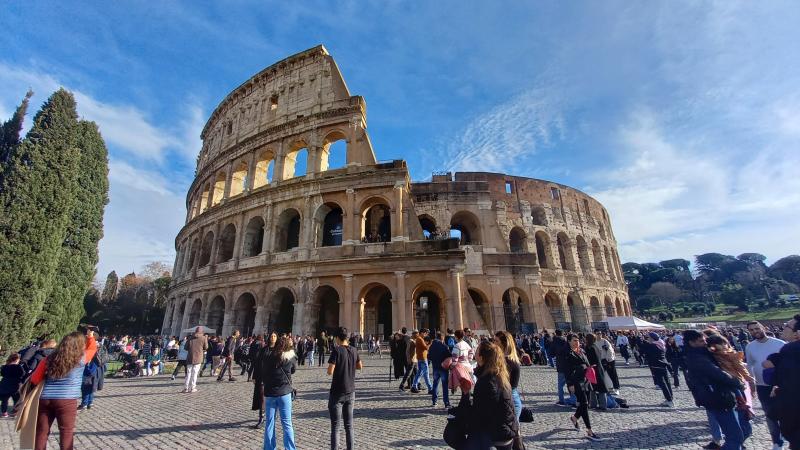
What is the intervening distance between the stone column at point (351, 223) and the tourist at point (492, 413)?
15.0 metres

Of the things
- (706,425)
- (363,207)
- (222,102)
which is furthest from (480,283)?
(222,102)

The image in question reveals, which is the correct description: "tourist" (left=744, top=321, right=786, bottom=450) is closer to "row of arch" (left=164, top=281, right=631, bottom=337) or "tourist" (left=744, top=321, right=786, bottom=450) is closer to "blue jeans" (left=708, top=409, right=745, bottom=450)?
"blue jeans" (left=708, top=409, right=745, bottom=450)

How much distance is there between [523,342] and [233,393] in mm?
12574

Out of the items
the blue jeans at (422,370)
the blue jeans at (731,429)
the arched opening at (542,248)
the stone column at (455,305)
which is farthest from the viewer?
the arched opening at (542,248)

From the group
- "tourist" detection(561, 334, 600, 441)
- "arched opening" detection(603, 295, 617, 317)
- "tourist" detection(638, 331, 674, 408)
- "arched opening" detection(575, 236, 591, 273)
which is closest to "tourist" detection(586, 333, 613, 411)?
"tourist" detection(638, 331, 674, 408)

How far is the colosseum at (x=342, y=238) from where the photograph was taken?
55.2ft

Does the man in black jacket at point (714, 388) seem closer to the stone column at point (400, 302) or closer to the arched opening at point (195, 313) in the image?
the stone column at point (400, 302)

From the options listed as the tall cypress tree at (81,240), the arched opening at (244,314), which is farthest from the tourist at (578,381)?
the arched opening at (244,314)

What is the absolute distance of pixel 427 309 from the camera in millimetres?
20906

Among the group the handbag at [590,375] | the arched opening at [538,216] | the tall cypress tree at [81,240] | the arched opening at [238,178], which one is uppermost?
the arched opening at [238,178]

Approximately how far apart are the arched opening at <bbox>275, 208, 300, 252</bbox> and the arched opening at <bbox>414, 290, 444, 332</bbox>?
323 inches

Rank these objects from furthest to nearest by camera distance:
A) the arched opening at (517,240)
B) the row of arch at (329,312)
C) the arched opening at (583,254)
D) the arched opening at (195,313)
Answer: the arched opening at (583,254) → the arched opening at (517,240) → the arched opening at (195,313) → the row of arch at (329,312)

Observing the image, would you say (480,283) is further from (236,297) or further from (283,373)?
(283,373)

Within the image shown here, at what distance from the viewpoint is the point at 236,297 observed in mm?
19203
